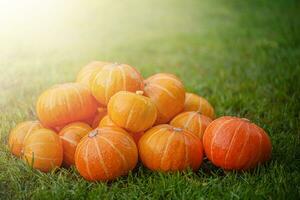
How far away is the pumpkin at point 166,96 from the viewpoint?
3635 millimetres

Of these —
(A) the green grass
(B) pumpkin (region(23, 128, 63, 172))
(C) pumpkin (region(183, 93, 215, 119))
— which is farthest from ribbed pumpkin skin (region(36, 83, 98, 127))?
(C) pumpkin (region(183, 93, 215, 119))

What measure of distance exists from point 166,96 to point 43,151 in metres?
0.94

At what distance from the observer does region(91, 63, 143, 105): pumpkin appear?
3.54 m

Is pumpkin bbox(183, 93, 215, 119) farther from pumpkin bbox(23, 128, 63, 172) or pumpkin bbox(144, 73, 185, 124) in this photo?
pumpkin bbox(23, 128, 63, 172)

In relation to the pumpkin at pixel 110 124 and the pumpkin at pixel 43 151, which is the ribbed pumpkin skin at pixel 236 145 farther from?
the pumpkin at pixel 43 151

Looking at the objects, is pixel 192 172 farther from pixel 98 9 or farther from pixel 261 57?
pixel 98 9

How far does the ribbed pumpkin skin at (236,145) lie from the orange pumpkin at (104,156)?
0.53 metres


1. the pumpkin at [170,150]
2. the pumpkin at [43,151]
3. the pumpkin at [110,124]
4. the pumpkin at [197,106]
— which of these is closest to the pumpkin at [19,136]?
the pumpkin at [43,151]

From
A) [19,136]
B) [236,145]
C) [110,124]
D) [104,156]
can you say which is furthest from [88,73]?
[236,145]

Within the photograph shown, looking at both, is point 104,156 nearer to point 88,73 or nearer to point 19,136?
point 19,136

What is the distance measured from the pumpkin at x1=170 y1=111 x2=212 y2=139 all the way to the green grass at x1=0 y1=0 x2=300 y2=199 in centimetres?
24

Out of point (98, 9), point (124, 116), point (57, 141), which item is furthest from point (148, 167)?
point (98, 9)

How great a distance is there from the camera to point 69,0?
9.75 m

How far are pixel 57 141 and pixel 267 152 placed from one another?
4.50 ft
